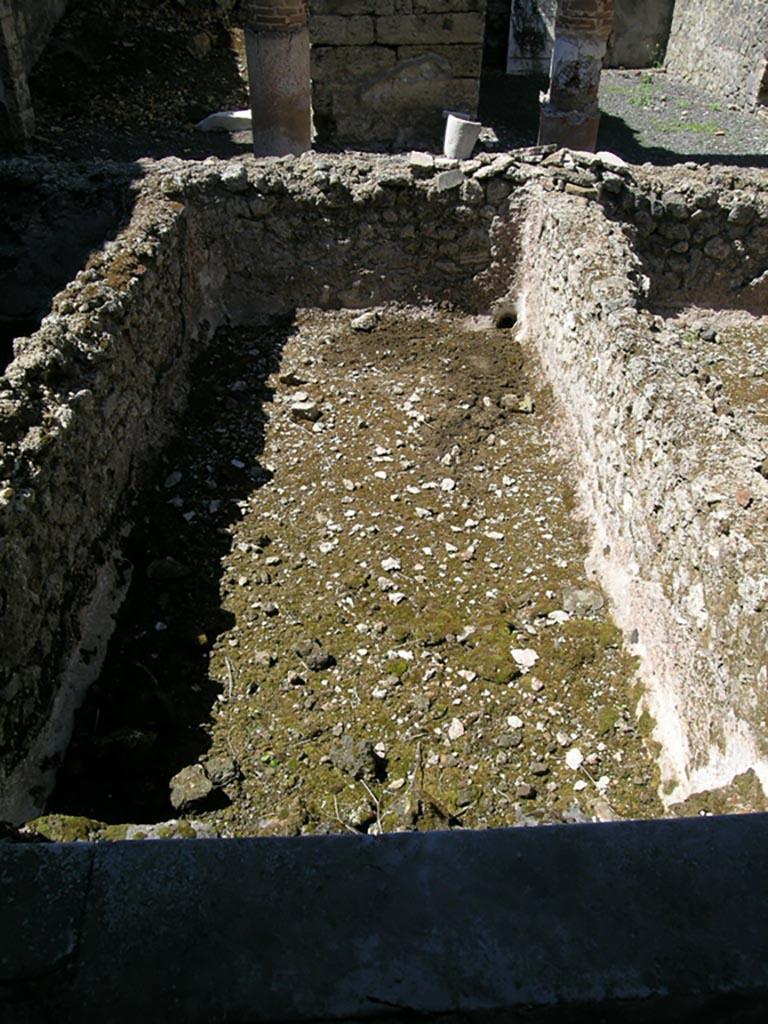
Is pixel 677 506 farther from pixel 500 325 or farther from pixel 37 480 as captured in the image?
pixel 500 325

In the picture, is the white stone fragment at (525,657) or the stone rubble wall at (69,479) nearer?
the stone rubble wall at (69,479)

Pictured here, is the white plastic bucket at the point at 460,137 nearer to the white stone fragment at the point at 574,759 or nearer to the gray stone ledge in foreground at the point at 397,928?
the white stone fragment at the point at 574,759

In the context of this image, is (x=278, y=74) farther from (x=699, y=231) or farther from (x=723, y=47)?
(x=723, y=47)

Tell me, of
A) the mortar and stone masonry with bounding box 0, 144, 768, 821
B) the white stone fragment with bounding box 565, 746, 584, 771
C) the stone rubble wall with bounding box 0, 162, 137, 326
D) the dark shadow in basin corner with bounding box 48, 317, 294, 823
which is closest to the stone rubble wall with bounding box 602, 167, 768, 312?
the mortar and stone masonry with bounding box 0, 144, 768, 821

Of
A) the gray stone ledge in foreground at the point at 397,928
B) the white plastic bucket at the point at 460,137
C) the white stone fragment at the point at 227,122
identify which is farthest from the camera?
the white stone fragment at the point at 227,122

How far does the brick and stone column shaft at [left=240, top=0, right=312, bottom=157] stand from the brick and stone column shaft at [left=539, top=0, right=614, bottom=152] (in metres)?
2.77

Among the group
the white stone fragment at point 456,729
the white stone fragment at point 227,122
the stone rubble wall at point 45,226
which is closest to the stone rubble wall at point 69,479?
the stone rubble wall at point 45,226

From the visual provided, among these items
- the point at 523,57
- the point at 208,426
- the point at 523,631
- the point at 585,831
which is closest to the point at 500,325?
the point at 208,426

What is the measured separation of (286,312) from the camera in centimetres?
688

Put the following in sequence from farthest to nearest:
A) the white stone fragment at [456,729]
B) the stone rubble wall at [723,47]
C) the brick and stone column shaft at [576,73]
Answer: the stone rubble wall at [723,47]
the brick and stone column shaft at [576,73]
the white stone fragment at [456,729]

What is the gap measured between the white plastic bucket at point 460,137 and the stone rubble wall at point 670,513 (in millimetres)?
4282

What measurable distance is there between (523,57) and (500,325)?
949 centimetres

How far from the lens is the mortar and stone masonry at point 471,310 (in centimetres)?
316

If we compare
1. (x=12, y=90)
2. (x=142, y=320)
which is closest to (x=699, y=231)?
(x=142, y=320)
